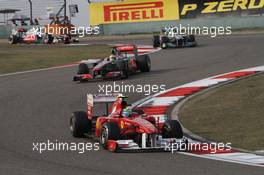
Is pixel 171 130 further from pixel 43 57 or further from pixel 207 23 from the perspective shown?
pixel 207 23

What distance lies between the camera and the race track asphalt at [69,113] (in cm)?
877

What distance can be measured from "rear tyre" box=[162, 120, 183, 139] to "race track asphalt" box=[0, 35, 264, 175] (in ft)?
1.95

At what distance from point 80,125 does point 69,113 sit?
2880 mm

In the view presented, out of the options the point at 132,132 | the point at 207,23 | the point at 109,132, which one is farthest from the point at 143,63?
the point at 207,23

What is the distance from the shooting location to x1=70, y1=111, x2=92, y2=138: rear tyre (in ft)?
37.7

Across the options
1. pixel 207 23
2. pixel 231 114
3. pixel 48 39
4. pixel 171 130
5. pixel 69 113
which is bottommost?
pixel 69 113

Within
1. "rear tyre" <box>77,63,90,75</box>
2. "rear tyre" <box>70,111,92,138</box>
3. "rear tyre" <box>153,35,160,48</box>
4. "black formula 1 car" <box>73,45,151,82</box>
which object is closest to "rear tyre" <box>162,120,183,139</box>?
"rear tyre" <box>70,111,92,138</box>

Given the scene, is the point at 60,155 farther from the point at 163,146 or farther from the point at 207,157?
the point at 207,157

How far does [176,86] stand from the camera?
17734 mm

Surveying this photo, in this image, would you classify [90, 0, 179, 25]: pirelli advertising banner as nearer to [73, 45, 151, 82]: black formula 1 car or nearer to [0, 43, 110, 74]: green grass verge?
[0, 43, 110, 74]: green grass verge

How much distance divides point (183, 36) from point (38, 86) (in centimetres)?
1429

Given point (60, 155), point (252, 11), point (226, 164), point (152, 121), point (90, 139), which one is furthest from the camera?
point (252, 11)

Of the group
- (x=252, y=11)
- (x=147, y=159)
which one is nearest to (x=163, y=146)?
(x=147, y=159)

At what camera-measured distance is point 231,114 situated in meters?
13.1
